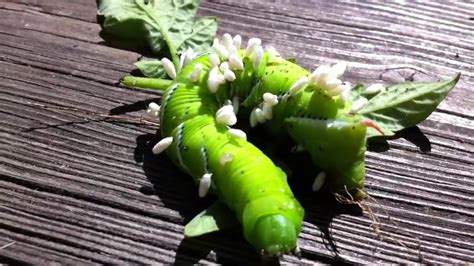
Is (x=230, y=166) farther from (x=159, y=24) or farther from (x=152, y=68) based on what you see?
(x=159, y=24)

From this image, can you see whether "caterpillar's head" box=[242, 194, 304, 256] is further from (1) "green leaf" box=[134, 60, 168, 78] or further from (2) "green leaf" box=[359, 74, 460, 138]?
(1) "green leaf" box=[134, 60, 168, 78]

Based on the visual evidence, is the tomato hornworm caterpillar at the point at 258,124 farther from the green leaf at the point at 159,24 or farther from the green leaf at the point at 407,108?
the green leaf at the point at 159,24

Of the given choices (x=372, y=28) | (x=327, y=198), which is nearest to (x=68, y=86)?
(x=327, y=198)

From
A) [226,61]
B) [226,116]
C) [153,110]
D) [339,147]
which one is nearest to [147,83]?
[153,110]

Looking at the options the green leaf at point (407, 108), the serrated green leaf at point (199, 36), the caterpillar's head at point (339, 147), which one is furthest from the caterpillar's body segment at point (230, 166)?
the green leaf at point (407, 108)

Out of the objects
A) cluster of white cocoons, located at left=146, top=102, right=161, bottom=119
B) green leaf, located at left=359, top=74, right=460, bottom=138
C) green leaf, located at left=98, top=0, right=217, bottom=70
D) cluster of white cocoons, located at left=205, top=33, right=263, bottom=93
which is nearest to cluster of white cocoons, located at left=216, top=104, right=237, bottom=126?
cluster of white cocoons, located at left=205, top=33, right=263, bottom=93

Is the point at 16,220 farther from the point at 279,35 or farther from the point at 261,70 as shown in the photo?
the point at 279,35
